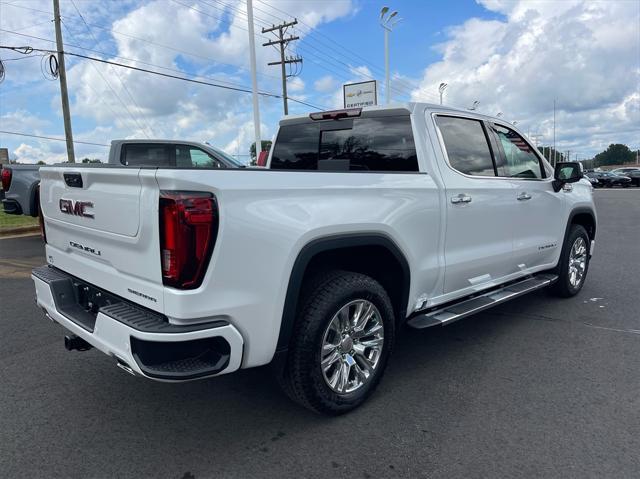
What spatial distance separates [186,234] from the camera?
7.39ft

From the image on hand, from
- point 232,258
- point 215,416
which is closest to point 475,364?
point 215,416

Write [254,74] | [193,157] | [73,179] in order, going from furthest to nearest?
1. [254,74]
2. [193,157]
3. [73,179]

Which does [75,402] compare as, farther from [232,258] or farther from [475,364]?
[475,364]

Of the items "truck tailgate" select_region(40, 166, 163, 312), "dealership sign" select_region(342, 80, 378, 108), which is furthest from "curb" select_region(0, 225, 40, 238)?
"dealership sign" select_region(342, 80, 378, 108)

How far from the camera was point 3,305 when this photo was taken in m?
5.38

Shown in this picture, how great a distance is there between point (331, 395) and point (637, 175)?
43346mm

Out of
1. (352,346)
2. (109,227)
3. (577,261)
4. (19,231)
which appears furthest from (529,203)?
(19,231)

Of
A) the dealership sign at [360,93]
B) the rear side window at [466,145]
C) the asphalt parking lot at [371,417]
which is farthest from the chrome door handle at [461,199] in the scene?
the dealership sign at [360,93]

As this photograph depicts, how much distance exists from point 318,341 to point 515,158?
116 inches

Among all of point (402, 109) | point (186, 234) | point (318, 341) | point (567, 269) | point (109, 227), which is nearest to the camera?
point (186, 234)

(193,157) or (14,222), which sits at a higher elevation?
(193,157)

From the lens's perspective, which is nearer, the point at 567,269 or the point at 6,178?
the point at 567,269

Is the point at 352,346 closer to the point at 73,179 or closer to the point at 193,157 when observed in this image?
the point at 73,179

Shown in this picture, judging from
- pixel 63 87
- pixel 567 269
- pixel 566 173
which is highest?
pixel 63 87
